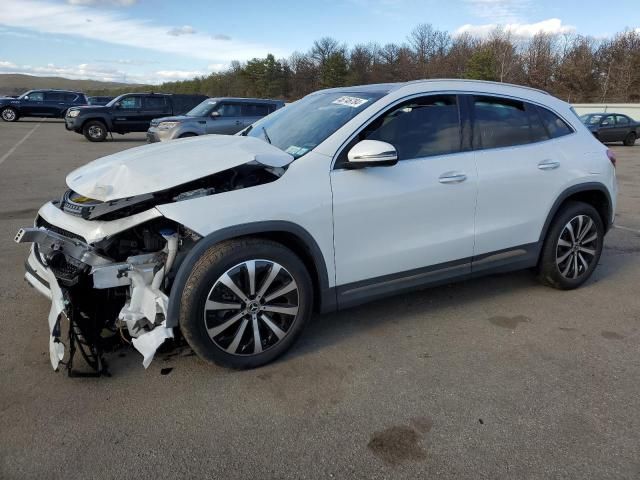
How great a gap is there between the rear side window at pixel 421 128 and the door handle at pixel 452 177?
0.58 ft

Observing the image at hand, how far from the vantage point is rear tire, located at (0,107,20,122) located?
1087 inches

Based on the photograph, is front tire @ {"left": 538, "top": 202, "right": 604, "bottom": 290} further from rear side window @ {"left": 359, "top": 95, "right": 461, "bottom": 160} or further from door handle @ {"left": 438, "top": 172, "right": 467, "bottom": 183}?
rear side window @ {"left": 359, "top": 95, "right": 461, "bottom": 160}

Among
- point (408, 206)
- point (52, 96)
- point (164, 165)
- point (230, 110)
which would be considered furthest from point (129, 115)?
point (408, 206)

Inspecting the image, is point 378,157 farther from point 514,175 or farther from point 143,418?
point 143,418

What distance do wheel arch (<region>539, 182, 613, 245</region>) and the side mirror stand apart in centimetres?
181

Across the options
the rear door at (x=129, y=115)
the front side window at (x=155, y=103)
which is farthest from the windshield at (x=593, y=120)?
the rear door at (x=129, y=115)

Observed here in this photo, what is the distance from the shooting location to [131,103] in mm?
19891

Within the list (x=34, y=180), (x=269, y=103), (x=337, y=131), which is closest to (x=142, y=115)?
(x=269, y=103)

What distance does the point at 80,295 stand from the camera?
2967 millimetres

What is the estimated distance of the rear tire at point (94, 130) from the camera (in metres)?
19.3


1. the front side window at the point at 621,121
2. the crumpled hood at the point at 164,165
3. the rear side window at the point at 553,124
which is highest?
the rear side window at the point at 553,124

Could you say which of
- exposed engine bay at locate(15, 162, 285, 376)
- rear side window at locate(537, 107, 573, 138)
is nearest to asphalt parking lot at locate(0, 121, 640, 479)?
exposed engine bay at locate(15, 162, 285, 376)

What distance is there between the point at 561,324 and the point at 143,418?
3048 millimetres

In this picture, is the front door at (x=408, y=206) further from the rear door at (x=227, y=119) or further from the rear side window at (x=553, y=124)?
the rear door at (x=227, y=119)
